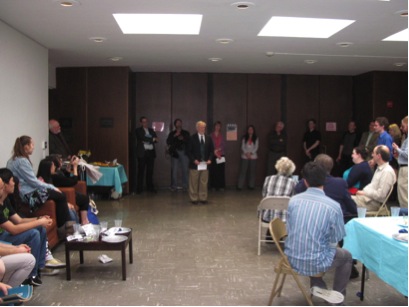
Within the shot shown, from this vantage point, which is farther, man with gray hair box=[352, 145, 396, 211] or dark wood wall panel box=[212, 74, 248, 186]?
dark wood wall panel box=[212, 74, 248, 186]

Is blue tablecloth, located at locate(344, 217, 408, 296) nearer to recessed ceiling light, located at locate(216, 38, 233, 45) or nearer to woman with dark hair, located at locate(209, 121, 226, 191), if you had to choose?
recessed ceiling light, located at locate(216, 38, 233, 45)

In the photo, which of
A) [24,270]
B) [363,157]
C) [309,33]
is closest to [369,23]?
[309,33]

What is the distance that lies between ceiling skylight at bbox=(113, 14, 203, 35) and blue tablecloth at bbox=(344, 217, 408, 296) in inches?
130

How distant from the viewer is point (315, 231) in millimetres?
3338

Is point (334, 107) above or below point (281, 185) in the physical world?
above

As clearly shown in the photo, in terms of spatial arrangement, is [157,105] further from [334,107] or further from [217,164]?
[334,107]

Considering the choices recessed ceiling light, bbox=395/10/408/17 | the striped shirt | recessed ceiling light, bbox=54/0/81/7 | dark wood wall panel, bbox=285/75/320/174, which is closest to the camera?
the striped shirt

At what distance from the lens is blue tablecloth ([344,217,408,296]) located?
3.11 m

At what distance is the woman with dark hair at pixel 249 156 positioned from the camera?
36.4ft

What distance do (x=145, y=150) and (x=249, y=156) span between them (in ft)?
8.60

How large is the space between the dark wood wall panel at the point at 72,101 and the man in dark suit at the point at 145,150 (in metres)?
1.20

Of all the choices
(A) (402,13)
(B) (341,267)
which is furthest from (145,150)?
(B) (341,267)

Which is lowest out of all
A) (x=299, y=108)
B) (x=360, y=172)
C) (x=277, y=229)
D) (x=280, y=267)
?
(x=280, y=267)

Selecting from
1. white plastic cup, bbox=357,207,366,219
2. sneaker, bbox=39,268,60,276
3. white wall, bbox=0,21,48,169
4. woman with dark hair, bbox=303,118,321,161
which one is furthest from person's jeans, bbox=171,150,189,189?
white plastic cup, bbox=357,207,366,219
